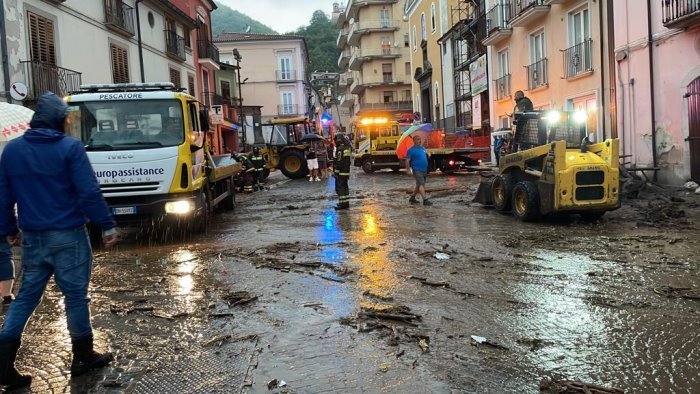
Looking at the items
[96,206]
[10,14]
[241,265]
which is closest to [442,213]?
[241,265]

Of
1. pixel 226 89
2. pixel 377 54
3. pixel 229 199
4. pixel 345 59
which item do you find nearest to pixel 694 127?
pixel 229 199

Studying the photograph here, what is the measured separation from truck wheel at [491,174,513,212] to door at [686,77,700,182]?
5153 mm

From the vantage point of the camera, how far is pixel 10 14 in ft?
46.7

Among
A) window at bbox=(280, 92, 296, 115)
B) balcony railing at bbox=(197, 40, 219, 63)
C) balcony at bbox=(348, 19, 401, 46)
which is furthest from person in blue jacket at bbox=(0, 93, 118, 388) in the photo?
balcony at bbox=(348, 19, 401, 46)

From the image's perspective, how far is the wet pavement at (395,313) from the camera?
3.79m

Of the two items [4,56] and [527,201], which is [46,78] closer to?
[4,56]

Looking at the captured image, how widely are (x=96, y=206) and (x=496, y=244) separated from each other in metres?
5.85

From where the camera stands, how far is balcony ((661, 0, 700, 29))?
1255 cm

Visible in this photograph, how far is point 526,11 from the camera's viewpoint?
72.2 ft

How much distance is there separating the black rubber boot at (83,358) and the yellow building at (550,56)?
13.3 metres

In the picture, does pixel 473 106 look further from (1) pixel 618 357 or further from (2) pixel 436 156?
(1) pixel 618 357

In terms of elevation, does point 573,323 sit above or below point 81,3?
below

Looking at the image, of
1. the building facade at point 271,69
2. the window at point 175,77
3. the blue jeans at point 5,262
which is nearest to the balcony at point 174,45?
the window at point 175,77

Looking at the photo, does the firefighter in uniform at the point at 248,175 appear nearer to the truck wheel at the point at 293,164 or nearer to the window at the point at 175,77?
the truck wheel at the point at 293,164
